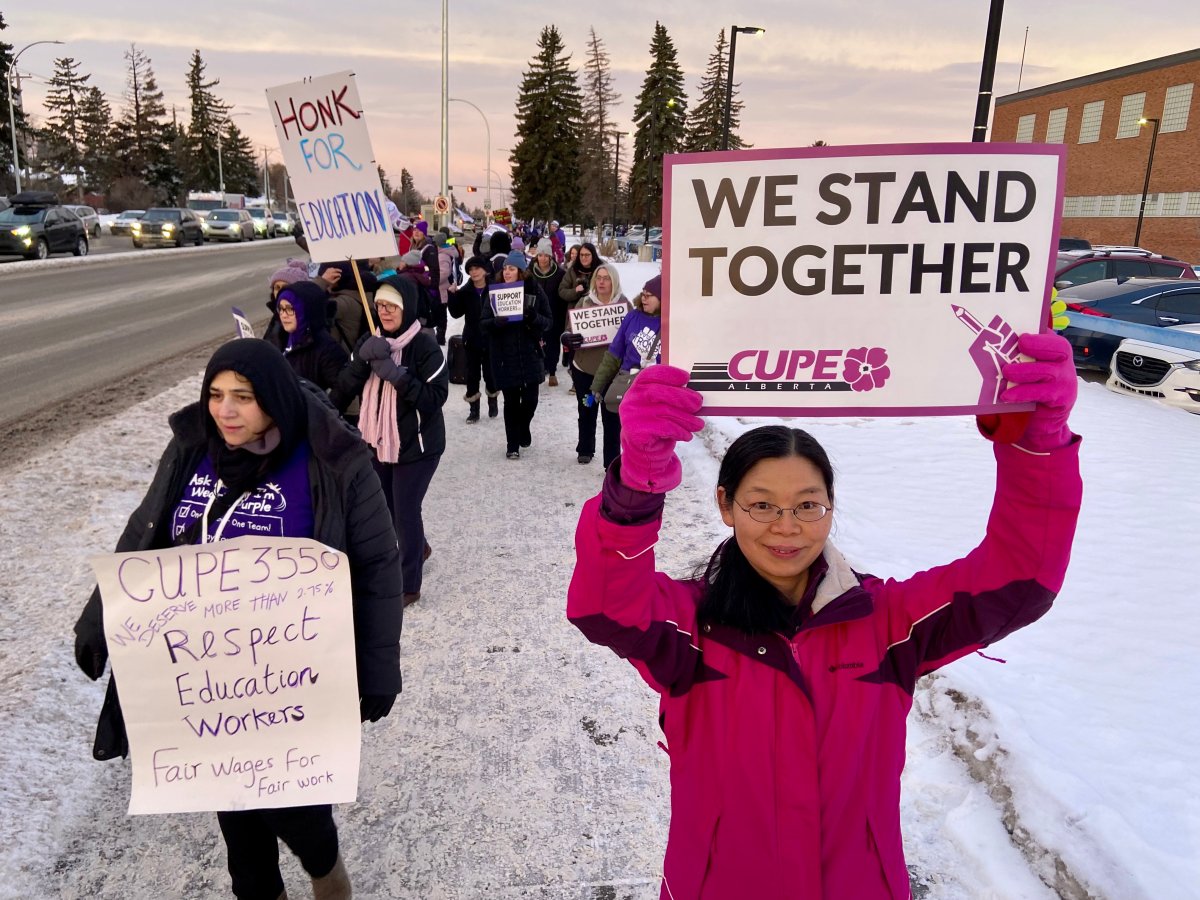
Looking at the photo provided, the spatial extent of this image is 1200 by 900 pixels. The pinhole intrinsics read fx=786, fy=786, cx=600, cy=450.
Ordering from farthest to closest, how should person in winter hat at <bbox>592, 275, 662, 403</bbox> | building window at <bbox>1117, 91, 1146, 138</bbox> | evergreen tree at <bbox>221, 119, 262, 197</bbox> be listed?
evergreen tree at <bbox>221, 119, 262, 197</bbox>, building window at <bbox>1117, 91, 1146, 138</bbox>, person in winter hat at <bbox>592, 275, 662, 403</bbox>

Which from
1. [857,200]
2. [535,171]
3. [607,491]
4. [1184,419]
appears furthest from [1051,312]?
[535,171]

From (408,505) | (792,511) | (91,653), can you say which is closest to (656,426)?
(792,511)

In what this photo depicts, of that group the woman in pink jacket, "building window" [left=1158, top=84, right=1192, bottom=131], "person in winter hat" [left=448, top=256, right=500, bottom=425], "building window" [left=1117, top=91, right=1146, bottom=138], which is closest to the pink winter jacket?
the woman in pink jacket

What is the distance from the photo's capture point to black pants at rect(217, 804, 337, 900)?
2.41 meters

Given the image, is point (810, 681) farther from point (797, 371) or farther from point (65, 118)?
point (65, 118)

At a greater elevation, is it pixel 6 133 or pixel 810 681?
pixel 6 133

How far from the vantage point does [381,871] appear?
2766 millimetres

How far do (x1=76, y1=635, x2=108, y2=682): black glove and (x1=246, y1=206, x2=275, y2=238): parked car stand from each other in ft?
164

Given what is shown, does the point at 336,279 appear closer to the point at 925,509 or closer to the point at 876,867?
the point at 925,509

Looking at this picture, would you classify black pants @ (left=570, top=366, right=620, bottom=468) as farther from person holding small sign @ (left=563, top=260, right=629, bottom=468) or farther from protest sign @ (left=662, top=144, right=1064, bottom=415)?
protest sign @ (left=662, top=144, right=1064, bottom=415)

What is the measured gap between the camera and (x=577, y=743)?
3.45 meters

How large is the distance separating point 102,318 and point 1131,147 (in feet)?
174

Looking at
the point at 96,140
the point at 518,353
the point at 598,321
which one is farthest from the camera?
the point at 96,140

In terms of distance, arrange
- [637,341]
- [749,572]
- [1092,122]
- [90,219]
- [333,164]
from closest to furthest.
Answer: [749,572] → [333,164] → [637,341] → [90,219] → [1092,122]
